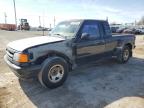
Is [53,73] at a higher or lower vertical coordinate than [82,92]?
higher

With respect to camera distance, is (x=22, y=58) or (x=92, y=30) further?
(x=92, y=30)

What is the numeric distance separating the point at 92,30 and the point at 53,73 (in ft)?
6.93

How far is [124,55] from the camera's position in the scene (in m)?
7.88

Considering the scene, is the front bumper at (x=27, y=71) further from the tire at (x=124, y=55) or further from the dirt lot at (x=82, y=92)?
the tire at (x=124, y=55)

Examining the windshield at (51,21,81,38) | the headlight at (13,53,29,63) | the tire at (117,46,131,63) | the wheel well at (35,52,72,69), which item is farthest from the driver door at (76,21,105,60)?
the headlight at (13,53,29,63)

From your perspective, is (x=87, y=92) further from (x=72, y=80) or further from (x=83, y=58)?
(x=83, y=58)

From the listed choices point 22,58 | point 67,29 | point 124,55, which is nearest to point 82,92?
point 22,58

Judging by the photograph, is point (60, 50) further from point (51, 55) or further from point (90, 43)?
point (90, 43)

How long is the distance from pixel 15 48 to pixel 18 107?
1555 mm

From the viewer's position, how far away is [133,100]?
4.23 meters

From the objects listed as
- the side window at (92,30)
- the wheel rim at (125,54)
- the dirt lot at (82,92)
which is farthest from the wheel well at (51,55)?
the wheel rim at (125,54)

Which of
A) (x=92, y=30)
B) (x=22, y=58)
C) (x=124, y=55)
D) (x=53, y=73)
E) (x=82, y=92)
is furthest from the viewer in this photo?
(x=124, y=55)

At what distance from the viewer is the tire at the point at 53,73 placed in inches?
181

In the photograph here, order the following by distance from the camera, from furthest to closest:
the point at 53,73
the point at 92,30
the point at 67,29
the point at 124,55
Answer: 1. the point at 124,55
2. the point at 92,30
3. the point at 67,29
4. the point at 53,73
